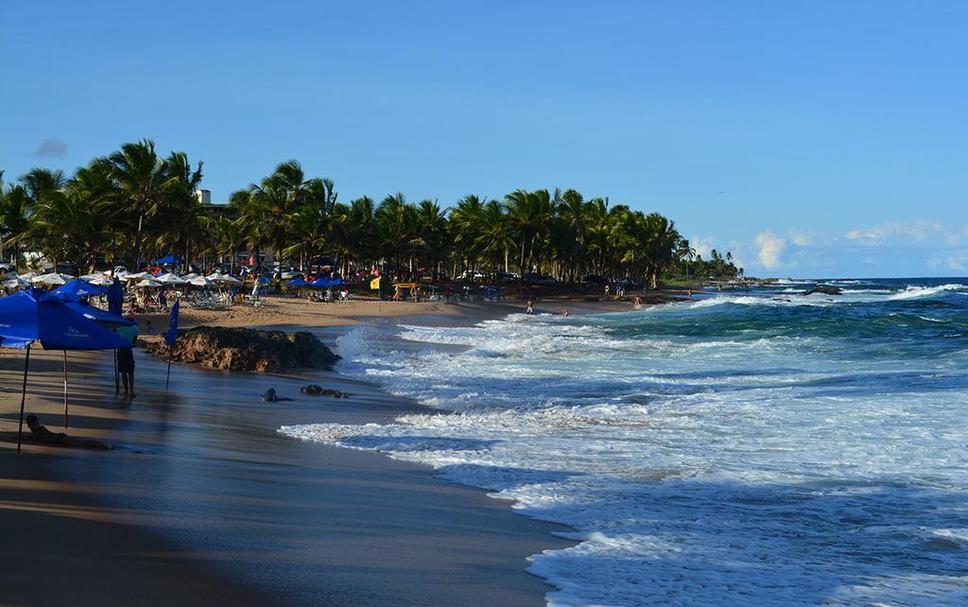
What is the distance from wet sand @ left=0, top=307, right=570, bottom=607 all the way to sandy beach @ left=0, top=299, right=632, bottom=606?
2 centimetres

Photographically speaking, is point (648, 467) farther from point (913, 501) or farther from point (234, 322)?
point (234, 322)

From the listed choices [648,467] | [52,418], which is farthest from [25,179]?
[648,467]

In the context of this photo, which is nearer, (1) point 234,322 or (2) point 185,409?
(2) point 185,409

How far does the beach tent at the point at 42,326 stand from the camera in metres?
9.06

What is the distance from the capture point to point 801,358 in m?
27.8

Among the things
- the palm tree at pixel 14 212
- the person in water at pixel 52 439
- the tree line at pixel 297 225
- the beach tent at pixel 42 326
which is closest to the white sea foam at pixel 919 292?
the tree line at pixel 297 225

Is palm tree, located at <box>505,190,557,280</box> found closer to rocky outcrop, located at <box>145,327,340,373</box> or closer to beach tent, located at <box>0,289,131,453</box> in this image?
rocky outcrop, located at <box>145,327,340,373</box>

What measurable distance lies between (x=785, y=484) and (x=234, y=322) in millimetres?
26233

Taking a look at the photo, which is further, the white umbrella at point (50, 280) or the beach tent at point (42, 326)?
the white umbrella at point (50, 280)

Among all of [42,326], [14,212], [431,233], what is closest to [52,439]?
[42,326]

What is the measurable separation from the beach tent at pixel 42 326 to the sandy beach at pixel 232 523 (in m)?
1.13

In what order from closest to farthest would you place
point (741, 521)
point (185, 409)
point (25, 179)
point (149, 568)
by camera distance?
point (149, 568), point (741, 521), point (185, 409), point (25, 179)

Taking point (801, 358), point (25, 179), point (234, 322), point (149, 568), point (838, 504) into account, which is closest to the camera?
point (149, 568)

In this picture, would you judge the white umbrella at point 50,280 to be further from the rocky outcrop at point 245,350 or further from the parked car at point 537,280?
the parked car at point 537,280
